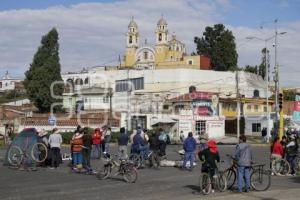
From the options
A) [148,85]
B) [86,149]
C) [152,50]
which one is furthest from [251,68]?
[86,149]

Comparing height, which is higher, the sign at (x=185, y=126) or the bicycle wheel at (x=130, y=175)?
the sign at (x=185, y=126)

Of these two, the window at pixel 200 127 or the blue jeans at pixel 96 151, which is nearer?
the blue jeans at pixel 96 151

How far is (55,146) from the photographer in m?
25.0

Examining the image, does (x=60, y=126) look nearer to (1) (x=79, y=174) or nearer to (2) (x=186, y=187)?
(1) (x=79, y=174)

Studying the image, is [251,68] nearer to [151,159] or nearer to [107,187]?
[151,159]

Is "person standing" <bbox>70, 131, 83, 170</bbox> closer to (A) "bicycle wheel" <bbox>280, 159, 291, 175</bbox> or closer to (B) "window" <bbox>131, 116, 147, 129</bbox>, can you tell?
(A) "bicycle wheel" <bbox>280, 159, 291, 175</bbox>

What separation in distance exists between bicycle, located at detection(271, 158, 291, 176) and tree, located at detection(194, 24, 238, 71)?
301 feet

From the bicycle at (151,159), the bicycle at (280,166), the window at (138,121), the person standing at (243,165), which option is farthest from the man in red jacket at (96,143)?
the window at (138,121)

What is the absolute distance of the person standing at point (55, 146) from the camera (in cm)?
2482

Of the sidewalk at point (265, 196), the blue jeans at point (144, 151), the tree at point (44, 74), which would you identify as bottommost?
the sidewalk at point (265, 196)

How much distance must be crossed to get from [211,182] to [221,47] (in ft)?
337

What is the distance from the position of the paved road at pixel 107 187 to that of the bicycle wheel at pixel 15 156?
3.74 ft

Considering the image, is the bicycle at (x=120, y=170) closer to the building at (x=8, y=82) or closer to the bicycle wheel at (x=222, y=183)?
the bicycle wheel at (x=222, y=183)

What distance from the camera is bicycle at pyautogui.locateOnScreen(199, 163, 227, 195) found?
1712cm
